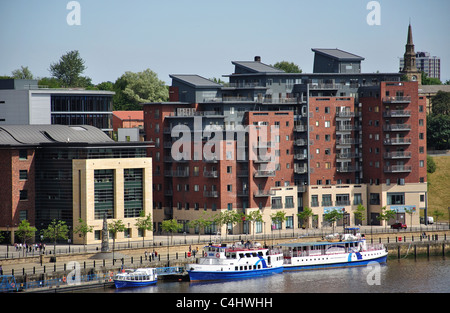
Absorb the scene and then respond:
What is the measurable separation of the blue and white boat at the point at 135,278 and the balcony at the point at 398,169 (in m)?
62.4

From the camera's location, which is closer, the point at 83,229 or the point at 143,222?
the point at 83,229

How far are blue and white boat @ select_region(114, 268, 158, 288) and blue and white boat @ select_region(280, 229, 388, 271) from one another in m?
23.0

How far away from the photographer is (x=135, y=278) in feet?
471

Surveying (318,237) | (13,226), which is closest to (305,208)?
(318,237)

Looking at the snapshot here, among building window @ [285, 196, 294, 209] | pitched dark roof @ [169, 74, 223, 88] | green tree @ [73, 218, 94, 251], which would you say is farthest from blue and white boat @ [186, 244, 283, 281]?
pitched dark roof @ [169, 74, 223, 88]

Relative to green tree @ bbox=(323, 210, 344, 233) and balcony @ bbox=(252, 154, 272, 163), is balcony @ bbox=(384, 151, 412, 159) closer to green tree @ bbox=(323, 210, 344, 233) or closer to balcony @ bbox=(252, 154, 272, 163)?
green tree @ bbox=(323, 210, 344, 233)

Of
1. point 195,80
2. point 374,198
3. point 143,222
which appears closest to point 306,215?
point 374,198

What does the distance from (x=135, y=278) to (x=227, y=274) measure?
47.8 feet

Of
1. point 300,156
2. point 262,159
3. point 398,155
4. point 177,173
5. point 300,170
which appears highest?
point 398,155

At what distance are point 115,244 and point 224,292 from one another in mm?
29792

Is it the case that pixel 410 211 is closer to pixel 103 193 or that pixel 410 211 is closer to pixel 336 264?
pixel 336 264

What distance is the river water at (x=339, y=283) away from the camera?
141750 millimetres

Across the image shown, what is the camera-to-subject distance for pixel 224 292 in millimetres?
140000
